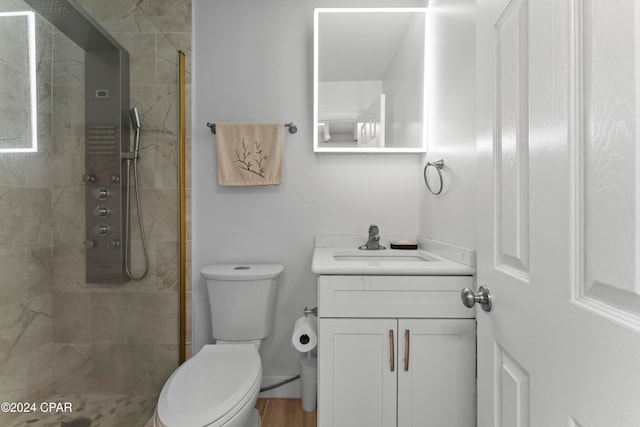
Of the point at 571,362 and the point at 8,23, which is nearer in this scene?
the point at 571,362

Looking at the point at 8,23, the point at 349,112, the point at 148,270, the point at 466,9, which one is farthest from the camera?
the point at 349,112

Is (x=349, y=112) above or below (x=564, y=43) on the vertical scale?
above

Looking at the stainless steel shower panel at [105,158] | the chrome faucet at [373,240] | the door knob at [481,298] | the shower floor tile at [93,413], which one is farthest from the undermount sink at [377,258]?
the shower floor tile at [93,413]

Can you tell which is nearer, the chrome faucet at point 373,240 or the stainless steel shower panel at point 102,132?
the stainless steel shower panel at point 102,132

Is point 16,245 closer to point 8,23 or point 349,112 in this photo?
point 8,23

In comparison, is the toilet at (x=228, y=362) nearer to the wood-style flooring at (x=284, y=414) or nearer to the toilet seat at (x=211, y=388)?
the toilet seat at (x=211, y=388)

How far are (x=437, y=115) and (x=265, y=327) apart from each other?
1321 millimetres

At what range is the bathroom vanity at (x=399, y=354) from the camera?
3.63 feet

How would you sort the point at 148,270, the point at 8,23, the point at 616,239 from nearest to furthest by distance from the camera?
1. the point at 616,239
2. the point at 8,23
3. the point at 148,270

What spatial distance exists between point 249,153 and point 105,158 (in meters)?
0.67

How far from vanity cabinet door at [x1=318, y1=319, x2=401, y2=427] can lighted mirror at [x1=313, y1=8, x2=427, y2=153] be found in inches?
39.9

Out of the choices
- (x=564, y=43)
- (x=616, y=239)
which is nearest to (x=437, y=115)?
(x=564, y=43)

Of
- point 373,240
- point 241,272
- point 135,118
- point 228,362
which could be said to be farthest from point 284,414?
point 135,118

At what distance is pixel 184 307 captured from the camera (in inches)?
68.9
